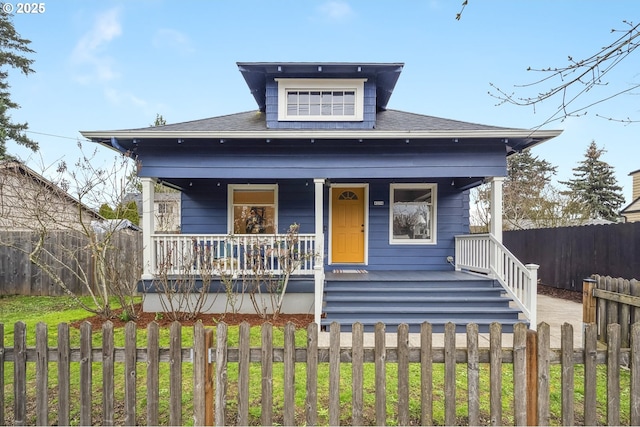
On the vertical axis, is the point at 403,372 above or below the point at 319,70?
below

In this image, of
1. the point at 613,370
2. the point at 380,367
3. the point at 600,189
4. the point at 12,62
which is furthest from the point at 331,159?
the point at 600,189

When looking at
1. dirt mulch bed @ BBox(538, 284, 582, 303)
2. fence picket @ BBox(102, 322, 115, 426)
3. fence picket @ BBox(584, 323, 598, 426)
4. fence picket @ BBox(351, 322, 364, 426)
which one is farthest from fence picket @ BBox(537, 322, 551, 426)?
dirt mulch bed @ BBox(538, 284, 582, 303)

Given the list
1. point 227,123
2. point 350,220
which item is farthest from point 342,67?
point 350,220

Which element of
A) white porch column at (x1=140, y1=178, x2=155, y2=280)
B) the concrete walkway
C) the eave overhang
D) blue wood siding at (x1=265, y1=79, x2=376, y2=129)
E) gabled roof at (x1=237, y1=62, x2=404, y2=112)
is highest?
gabled roof at (x1=237, y1=62, x2=404, y2=112)

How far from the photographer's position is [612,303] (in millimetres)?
3764

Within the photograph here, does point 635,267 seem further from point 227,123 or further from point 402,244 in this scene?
point 227,123

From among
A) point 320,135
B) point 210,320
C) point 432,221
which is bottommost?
point 210,320

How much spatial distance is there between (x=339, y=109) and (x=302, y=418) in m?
6.90

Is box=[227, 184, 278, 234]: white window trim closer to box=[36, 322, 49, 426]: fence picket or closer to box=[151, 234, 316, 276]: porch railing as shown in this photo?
box=[151, 234, 316, 276]: porch railing

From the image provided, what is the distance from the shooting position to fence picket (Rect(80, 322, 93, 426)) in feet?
7.74

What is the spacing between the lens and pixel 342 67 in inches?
308

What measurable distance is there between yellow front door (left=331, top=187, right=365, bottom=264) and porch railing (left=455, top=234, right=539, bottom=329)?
247 cm

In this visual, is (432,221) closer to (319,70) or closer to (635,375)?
Answer: (319,70)

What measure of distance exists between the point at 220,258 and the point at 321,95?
4567mm
